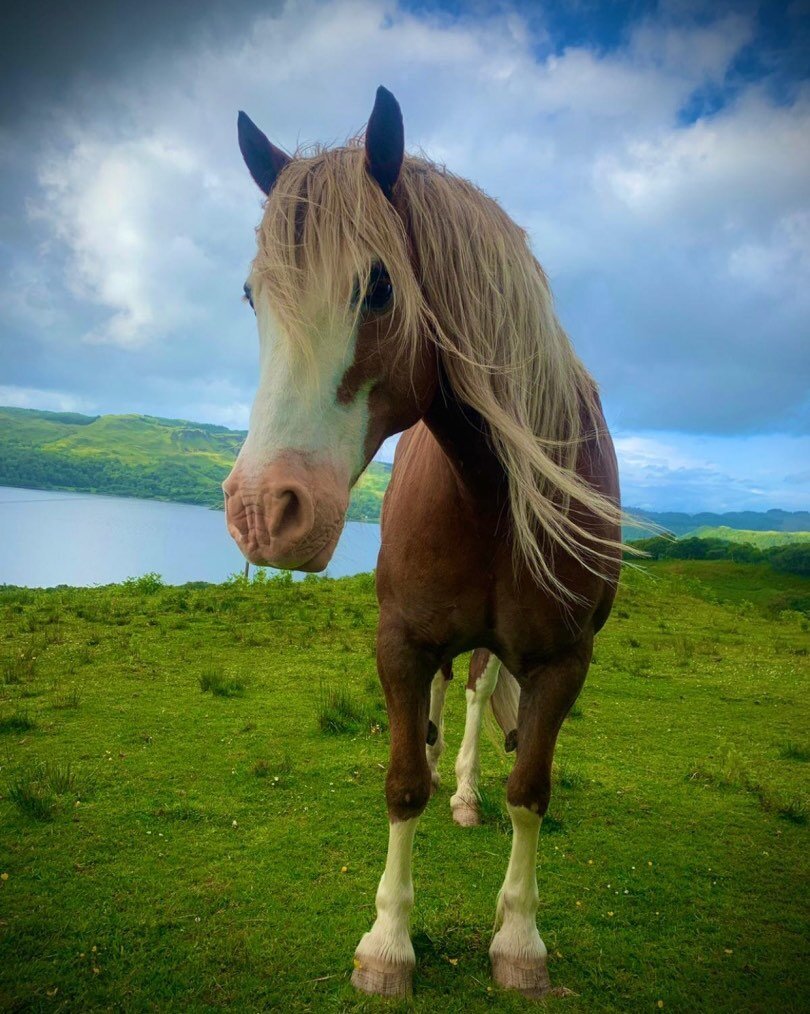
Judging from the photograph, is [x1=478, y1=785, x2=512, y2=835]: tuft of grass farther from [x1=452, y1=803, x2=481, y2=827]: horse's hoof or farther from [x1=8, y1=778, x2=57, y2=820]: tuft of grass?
[x1=8, y1=778, x2=57, y2=820]: tuft of grass

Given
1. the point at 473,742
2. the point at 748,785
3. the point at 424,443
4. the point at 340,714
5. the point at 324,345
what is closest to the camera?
the point at 324,345

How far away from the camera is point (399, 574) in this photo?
8.00 feet

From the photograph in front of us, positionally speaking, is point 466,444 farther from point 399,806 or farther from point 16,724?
point 16,724

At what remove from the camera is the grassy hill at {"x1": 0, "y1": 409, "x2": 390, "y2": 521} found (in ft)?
210

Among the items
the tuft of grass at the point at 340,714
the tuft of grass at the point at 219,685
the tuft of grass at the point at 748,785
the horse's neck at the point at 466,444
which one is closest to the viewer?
the horse's neck at the point at 466,444

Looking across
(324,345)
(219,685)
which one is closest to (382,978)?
(324,345)

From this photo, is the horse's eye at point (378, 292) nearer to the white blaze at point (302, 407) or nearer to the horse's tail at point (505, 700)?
the white blaze at point (302, 407)

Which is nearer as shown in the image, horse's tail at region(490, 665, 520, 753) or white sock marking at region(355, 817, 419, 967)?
white sock marking at region(355, 817, 419, 967)

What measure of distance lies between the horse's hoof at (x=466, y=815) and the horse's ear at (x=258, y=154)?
3.48 metres

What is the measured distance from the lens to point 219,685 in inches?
224

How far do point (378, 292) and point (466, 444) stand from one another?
68 cm

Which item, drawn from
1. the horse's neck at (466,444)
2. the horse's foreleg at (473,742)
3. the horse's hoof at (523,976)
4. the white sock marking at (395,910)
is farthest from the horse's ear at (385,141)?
the horse's foreleg at (473,742)

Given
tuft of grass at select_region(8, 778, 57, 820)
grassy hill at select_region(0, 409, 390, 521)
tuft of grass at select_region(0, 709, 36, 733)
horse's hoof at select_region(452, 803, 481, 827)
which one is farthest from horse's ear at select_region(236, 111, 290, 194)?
grassy hill at select_region(0, 409, 390, 521)

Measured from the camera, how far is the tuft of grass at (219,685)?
5.64 meters
